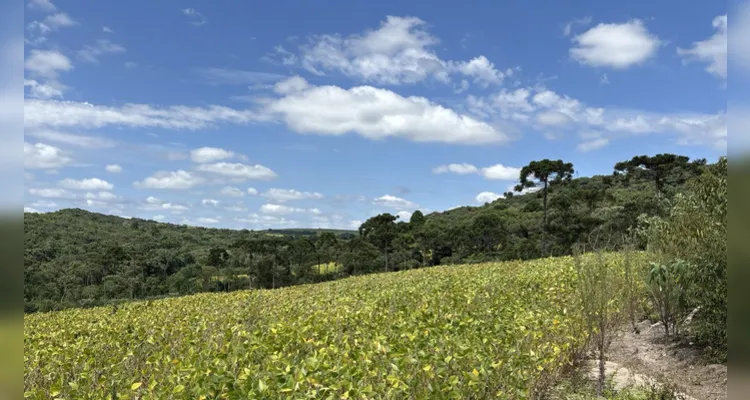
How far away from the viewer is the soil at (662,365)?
520 cm

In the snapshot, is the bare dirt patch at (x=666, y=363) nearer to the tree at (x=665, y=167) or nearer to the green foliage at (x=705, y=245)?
the green foliage at (x=705, y=245)

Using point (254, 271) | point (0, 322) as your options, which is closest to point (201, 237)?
point (254, 271)

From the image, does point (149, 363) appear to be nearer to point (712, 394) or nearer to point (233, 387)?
point (233, 387)

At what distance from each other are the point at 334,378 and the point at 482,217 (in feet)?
116

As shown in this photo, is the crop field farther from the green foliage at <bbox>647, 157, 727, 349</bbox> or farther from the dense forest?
the dense forest

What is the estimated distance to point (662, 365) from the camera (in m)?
6.25

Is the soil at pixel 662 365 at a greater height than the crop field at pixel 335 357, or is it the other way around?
the crop field at pixel 335 357

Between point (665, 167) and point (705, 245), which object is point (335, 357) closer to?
point (705, 245)

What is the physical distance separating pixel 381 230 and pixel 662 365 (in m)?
34.1

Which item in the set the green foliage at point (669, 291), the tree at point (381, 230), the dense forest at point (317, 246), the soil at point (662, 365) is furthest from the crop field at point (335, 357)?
the tree at point (381, 230)

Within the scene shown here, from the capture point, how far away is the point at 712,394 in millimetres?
5027

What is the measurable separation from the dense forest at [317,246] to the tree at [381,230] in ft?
0.29

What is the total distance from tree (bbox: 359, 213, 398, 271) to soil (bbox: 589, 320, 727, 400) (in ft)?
106

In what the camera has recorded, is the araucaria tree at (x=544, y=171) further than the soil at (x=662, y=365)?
Yes
